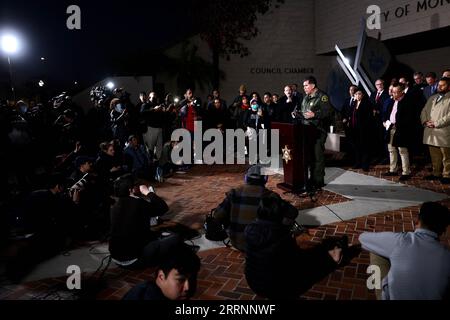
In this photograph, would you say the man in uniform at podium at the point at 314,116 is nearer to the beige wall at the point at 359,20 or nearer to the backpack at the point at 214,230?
the backpack at the point at 214,230

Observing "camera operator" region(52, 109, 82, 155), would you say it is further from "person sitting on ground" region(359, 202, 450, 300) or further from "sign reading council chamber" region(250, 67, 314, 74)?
"sign reading council chamber" region(250, 67, 314, 74)

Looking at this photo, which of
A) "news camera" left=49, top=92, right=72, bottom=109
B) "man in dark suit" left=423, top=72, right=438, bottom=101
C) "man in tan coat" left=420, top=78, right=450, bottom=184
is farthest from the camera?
"news camera" left=49, top=92, right=72, bottom=109

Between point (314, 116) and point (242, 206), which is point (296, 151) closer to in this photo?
point (314, 116)

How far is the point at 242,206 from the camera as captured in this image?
3865 millimetres

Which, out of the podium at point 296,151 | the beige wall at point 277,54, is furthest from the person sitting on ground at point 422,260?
the beige wall at point 277,54

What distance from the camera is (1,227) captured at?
5.34 metres

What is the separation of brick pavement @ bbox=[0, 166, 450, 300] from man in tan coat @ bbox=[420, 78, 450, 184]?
406mm

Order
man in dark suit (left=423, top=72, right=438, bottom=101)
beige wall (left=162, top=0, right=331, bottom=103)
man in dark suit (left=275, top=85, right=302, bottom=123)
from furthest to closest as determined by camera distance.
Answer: beige wall (left=162, top=0, right=331, bottom=103), man in dark suit (left=275, top=85, right=302, bottom=123), man in dark suit (left=423, top=72, right=438, bottom=101)

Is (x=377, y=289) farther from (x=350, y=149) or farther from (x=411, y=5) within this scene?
Result: (x=411, y=5)

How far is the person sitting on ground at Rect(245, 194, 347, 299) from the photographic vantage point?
307 centimetres

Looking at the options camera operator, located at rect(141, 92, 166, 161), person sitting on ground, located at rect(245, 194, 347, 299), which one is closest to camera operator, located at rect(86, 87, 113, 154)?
camera operator, located at rect(141, 92, 166, 161)

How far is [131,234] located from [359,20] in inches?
488

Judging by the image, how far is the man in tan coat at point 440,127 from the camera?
6.61 metres

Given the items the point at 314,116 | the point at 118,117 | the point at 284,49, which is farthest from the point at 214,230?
the point at 284,49
